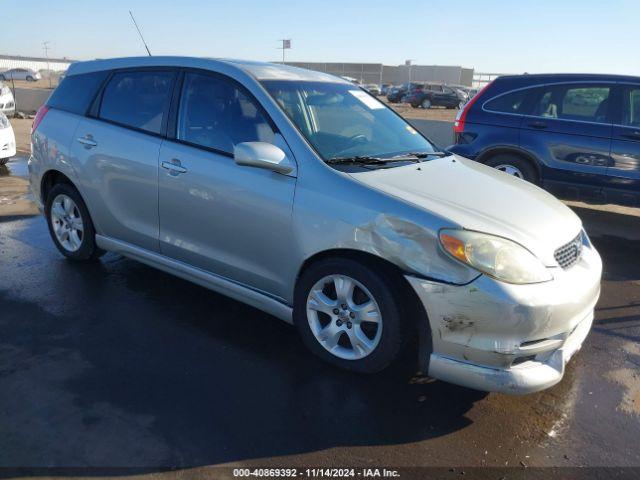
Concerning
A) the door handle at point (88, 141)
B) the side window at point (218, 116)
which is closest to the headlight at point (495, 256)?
the side window at point (218, 116)

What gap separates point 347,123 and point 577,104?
4177 millimetres

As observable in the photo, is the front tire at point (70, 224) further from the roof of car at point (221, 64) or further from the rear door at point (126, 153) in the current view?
the roof of car at point (221, 64)

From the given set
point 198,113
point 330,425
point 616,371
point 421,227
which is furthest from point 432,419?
point 198,113

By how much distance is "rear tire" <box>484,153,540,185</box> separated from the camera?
709 cm

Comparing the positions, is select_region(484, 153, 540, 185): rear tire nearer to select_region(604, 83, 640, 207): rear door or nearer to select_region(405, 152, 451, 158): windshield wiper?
select_region(604, 83, 640, 207): rear door

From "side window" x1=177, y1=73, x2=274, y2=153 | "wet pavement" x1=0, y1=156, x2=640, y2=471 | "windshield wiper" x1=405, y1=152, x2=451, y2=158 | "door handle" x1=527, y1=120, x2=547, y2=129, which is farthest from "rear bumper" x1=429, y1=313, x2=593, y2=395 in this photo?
"door handle" x1=527, y1=120, x2=547, y2=129

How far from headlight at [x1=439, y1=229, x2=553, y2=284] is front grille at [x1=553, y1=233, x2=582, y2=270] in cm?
22

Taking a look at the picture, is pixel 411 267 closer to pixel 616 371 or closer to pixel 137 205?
pixel 616 371

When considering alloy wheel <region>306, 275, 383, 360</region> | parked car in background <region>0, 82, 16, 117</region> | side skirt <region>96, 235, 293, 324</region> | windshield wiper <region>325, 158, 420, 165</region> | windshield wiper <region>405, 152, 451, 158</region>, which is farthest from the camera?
parked car in background <region>0, 82, 16, 117</region>

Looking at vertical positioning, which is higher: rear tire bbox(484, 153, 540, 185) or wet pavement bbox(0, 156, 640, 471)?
rear tire bbox(484, 153, 540, 185)

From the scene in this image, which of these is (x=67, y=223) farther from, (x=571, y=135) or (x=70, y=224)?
(x=571, y=135)

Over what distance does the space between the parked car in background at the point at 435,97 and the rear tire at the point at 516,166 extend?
33.8m

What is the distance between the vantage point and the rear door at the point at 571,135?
6.68 m

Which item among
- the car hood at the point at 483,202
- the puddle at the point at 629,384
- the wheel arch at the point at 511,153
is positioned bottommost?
the puddle at the point at 629,384
